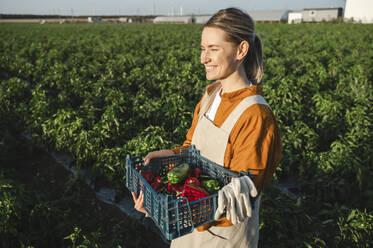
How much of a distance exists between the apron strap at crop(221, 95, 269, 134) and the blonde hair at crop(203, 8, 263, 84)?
0.74 feet

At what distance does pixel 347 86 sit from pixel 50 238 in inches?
285

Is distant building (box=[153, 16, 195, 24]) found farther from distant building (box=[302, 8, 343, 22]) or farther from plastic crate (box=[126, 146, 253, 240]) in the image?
plastic crate (box=[126, 146, 253, 240])

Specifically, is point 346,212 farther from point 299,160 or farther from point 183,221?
point 183,221

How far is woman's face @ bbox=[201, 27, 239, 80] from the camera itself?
5.35 feet

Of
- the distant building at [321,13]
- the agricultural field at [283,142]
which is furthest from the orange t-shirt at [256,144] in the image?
the distant building at [321,13]

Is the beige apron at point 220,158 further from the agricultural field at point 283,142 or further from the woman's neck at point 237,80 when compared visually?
the agricultural field at point 283,142

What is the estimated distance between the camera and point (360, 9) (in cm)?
4891

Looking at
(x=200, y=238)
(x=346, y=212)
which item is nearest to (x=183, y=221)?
(x=200, y=238)

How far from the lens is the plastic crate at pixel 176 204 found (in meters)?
1.41

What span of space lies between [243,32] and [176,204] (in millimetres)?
1064

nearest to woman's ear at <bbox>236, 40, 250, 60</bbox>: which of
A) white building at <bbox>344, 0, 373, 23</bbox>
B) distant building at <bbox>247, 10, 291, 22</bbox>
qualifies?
white building at <bbox>344, 0, 373, 23</bbox>

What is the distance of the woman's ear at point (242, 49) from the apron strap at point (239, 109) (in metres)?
0.27

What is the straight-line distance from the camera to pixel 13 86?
6.49 meters

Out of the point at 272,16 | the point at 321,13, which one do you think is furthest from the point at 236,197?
the point at 272,16
